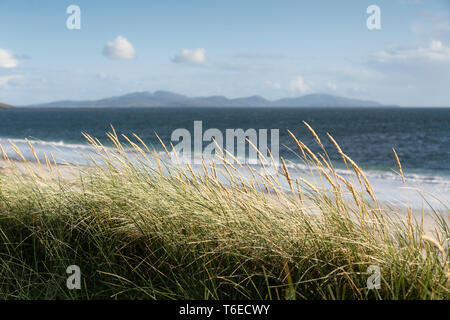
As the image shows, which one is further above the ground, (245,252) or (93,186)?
(93,186)

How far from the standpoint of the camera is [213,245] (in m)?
2.53

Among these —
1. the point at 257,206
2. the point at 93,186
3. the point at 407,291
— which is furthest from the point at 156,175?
the point at 407,291

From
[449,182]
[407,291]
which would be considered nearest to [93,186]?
[407,291]

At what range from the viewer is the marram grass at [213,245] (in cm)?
210

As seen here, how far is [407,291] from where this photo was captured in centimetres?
203

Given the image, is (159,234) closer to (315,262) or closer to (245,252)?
(245,252)

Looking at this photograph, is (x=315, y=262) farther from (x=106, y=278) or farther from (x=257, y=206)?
(x=106, y=278)

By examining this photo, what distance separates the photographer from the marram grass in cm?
210

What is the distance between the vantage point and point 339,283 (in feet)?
6.95
